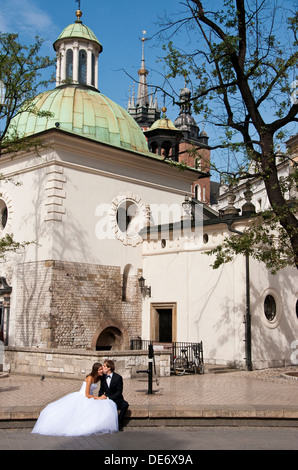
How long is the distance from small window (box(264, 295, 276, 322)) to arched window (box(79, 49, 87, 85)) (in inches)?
521

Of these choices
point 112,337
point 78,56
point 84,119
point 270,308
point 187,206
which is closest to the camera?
point 270,308

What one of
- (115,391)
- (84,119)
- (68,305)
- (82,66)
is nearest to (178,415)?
(115,391)

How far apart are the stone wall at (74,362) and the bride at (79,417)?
17.8ft

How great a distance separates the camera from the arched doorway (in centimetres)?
2142

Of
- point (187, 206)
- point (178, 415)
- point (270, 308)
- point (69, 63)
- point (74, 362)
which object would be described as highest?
point (69, 63)

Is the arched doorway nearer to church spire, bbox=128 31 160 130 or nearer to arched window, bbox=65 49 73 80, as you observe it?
arched window, bbox=65 49 73 80

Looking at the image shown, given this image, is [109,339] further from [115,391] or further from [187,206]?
[115,391]

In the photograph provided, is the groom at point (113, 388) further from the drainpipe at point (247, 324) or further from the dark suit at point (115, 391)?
the drainpipe at point (247, 324)

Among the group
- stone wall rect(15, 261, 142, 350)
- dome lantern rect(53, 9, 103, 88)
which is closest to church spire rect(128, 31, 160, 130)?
dome lantern rect(53, 9, 103, 88)

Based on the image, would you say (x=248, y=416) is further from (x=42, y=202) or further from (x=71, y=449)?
(x=42, y=202)

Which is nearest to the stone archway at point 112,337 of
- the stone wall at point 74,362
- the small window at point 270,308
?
the stone wall at point 74,362

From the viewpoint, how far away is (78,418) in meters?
8.60

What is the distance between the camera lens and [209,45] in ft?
48.0

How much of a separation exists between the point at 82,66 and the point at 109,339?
12872mm
